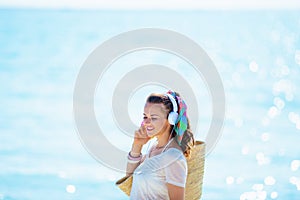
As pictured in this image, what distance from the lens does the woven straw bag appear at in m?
2.40

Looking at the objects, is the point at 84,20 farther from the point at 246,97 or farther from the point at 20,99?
the point at 246,97

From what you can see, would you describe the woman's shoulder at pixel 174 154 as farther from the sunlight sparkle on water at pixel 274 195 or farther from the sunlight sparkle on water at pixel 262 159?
the sunlight sparkle on water at pixel 262 159

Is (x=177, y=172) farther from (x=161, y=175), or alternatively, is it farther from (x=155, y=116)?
(x=155, y=116)

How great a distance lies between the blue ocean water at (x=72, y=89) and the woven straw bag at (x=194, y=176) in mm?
2797

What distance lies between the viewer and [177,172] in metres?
2.30

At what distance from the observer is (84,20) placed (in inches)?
427

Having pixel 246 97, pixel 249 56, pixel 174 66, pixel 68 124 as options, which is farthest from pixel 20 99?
pixel 249 56

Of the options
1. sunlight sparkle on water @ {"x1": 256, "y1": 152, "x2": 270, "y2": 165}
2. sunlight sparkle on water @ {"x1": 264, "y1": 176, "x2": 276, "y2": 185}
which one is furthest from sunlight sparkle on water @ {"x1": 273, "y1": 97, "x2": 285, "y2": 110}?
sunlight sparkle on water @ {"x1": 264, "y1": 176, "x2": 276, "y2": 185}

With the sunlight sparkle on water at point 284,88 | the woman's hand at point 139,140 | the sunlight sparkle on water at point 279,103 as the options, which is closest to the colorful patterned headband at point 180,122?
the woman's hand at point 139,140

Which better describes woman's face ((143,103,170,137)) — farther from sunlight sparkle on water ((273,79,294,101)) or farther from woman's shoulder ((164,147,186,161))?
sunlight sparkle on water ((273,79,294,101))

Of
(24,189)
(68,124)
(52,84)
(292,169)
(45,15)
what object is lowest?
(24,189)

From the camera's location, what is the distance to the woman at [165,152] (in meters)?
2.30

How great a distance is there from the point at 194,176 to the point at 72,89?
615 centimetres

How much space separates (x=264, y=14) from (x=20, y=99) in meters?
4.31
